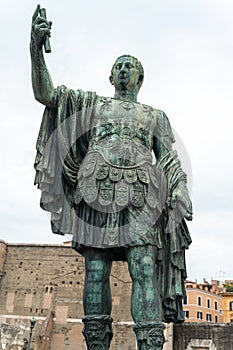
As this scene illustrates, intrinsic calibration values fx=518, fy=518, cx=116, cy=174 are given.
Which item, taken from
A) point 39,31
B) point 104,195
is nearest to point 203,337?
point 104,195

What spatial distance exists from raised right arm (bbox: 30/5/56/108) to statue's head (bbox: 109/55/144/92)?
56 cm

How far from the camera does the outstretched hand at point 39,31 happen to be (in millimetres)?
3744

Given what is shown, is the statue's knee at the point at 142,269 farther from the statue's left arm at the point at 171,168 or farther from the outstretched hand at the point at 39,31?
the outstretched hand at the point at 39,31

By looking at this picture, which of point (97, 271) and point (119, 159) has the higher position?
point (119, 159)

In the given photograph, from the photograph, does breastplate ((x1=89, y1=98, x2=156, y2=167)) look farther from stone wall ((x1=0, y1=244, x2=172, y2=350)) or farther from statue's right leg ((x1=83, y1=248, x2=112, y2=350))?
stone wall ((x1=0, y1=244, x2=172, y2=350))

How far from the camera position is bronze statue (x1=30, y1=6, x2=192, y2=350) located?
358cm

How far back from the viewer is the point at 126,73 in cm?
414

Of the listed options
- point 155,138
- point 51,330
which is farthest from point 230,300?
point 155,138

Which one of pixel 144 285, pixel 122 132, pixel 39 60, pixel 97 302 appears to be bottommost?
pixel 97 302

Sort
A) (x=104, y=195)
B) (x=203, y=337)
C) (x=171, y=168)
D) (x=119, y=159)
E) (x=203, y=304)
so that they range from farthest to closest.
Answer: (x=203, y=304)
(x=203, y=337)
(x=171, y=168)
(x=119, y=159)
(x=104, y=195)

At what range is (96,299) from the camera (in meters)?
3.58

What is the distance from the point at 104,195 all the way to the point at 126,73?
106cm

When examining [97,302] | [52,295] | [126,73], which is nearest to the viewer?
[97,302]

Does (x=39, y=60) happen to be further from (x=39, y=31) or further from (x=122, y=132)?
(x=122, y=132)
